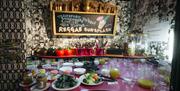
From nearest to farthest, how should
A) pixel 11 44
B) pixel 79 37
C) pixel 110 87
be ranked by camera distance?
pixel 110 87 → pixel 11 44 → pixel 79 37

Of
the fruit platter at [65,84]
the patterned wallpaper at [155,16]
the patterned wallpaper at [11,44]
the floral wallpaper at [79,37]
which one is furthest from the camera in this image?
the floral wallpaper at [79,37]

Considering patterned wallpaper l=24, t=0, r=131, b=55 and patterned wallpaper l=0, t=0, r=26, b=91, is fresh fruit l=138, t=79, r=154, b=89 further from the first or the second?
patterned wallpaper l=24, t=0, r=131, b=55

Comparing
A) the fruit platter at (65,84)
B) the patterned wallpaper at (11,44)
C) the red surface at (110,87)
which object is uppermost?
the patterned wallpaper at (11,44)

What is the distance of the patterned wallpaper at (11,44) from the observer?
5.27ft

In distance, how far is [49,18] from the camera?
2.46m

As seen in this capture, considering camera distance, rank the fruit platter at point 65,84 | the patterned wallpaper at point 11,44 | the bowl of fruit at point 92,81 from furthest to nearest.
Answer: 1. the patterned wallpaper at point 11,44
2. the bowl of fruit at point 92,81
3. the fruit platter at point 65,84

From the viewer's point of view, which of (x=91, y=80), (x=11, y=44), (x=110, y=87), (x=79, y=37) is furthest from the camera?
(x=79, y=37)

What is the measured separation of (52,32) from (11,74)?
38.3 inches

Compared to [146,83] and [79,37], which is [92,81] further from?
[79,37]

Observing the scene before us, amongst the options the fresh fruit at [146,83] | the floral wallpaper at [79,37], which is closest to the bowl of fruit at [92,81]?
the fresh fruit at [146,83]

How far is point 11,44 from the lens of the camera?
167 cm

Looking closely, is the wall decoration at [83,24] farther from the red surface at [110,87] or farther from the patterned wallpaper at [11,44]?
the red surface at [110,87]

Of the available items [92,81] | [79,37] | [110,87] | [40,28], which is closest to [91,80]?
[92,81]

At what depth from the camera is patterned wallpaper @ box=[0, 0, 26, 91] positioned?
1606 mm
